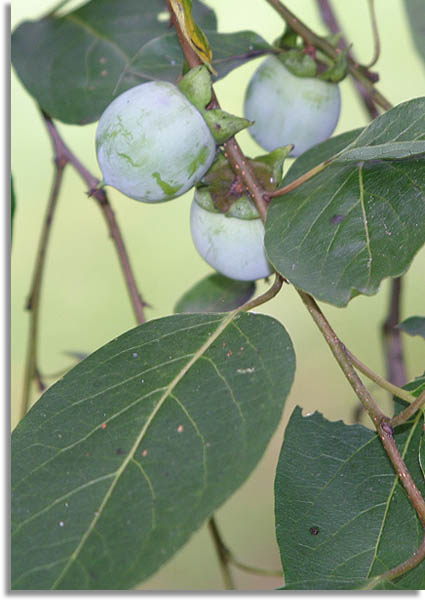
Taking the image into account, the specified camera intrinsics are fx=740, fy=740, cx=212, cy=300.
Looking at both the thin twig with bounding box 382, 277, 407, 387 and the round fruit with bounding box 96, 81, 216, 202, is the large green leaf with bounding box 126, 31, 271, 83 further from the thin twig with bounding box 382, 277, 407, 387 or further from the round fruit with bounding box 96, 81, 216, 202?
the thin twig with bounding box 382, 277, 407, 387

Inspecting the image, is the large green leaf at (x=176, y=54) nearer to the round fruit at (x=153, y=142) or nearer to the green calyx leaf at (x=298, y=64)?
the green calyx leaf at (x=298, y=64)

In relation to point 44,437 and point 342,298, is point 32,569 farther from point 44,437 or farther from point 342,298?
point 342,298

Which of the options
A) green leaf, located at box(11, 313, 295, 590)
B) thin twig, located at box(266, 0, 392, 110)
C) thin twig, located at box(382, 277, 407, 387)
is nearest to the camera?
green leaf, located at box(11, 313, 295, 590)

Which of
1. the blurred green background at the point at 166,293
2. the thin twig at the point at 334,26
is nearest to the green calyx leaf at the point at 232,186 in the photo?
→ the thin twig at the point at 334,26

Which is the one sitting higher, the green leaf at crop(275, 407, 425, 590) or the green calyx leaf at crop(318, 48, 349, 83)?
the green calyx leaf at crop(318, 48, 349, 83)

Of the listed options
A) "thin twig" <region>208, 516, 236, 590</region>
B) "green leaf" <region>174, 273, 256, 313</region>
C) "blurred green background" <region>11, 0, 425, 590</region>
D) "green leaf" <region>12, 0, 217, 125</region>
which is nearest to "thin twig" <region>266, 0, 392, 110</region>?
"green leaf" <region>12, 0, 217, 125</region>

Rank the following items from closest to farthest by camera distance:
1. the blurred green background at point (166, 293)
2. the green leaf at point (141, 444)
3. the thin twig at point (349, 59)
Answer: the green leaf at point (141, 444) < the thin twig at point (349, 59) < the blurred green background at point (166, 293)

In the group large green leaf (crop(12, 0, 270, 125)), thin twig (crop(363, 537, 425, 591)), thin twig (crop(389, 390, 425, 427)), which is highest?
large green leaf (crop(12, 0, 270, 125))

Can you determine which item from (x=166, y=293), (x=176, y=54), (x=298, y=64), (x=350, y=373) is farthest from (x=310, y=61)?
(x=166, y=293)
